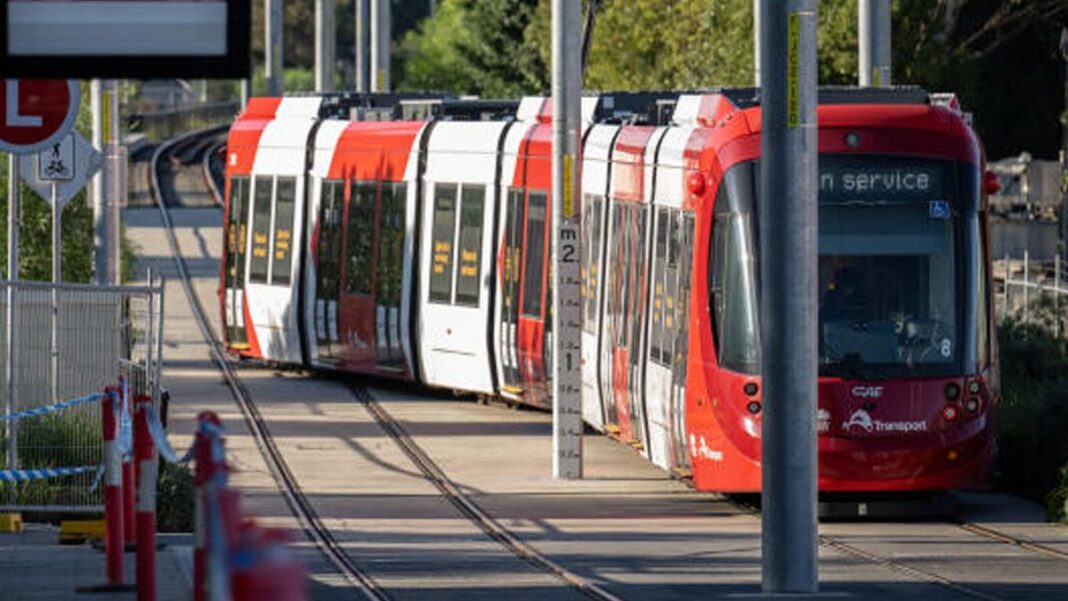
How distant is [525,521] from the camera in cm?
2252

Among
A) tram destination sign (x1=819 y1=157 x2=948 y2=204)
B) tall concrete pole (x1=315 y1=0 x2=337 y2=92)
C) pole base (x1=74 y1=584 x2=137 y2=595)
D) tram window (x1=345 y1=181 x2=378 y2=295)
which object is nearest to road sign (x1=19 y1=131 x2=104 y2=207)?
tram window (x1=345 y1=181 x2=378 y2=295)

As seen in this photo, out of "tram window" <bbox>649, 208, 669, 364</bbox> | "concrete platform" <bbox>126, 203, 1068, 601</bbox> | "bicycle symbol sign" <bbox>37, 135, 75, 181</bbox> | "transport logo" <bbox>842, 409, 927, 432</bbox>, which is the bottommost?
"concrete platform" <bbox>126, 203, 1068, 601</bbox>

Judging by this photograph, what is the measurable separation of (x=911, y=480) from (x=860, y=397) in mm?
696

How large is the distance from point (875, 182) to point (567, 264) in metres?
4.09

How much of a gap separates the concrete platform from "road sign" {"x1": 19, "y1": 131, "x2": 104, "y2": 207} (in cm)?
283

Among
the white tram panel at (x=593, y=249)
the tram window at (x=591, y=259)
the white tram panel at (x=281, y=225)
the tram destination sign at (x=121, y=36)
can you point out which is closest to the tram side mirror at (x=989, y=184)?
the white tram panel at (x=593, y=249)

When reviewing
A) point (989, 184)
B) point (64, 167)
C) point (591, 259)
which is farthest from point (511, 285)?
point (989, 184)

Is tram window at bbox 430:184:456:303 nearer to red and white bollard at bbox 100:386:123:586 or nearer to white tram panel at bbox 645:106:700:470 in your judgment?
white tram panel at bbox 645:106:700:470

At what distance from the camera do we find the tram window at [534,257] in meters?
29.8

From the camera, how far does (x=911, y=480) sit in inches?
850

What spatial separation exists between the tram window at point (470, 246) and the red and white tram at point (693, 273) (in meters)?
0.02

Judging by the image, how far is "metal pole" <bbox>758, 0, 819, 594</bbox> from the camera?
1689 cm

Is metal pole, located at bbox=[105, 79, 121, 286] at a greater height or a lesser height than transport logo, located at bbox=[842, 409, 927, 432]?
greater

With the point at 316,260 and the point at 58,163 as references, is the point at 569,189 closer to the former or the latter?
the point at 58,163
